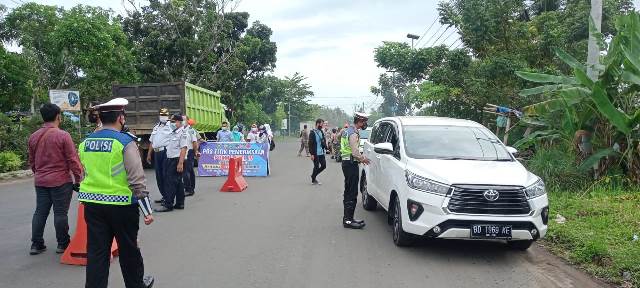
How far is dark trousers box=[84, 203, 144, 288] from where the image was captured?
4359 millimetres

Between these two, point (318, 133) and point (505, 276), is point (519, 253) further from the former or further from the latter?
point (318, 133)

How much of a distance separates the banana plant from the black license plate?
4.56 metres

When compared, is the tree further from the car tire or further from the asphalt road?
the car tire

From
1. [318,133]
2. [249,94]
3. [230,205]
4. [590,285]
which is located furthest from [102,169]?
[249,94]

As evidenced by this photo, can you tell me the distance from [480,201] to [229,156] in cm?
1096

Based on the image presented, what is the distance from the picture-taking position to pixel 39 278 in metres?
5.35

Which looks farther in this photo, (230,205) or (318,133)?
(318,133)

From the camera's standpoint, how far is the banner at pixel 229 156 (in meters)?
15.8

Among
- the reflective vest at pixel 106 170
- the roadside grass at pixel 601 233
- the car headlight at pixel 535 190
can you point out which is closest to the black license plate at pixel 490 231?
the car headlight at pixel 535 190

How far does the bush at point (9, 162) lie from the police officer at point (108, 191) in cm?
1228

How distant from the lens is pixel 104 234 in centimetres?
441

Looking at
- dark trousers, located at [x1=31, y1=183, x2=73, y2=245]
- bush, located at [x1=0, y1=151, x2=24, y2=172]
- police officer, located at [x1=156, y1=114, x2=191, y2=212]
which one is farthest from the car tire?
bush, located at [x1=0, y1=151, x2=24, y2=172]

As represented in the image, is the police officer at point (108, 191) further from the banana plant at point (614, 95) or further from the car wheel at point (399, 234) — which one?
the banana plant at point (614, 95)

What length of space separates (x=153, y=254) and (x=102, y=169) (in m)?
2.29
